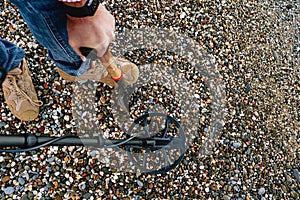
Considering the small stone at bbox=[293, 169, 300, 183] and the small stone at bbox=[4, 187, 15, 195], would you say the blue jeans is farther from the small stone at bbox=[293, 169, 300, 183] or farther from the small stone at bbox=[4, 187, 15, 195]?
the small stone at bbox=[293, 169, 300, 183]

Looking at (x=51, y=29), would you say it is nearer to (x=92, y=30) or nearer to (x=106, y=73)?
(x=92, y=30)

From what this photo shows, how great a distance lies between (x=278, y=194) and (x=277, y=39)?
1194 mm

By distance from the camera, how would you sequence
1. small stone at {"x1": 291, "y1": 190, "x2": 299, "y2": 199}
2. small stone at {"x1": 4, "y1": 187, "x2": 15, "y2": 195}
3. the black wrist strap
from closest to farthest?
the black wrist strap
small stone at {"x1": 4, "y1": 187, "x2": 15, "y2": 195}
small stone at {"x1": 291, "y1": 190, "x2": 299, "y2": 199}

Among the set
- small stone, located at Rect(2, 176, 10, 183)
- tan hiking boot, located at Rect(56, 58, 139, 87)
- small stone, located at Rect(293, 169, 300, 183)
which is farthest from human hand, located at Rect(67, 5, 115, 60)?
small stone, located at Rect(293, 169, 300, 183)

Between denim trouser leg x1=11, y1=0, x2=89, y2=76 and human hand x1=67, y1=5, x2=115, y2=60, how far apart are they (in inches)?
1.9

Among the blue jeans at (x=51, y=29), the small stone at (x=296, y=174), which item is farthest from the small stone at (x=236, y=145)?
the blue jeans at (x=51, y=29)

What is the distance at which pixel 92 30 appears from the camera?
1028 millimetres

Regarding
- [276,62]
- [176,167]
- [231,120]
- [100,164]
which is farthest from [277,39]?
[100,164]

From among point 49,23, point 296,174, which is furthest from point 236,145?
point 49,23

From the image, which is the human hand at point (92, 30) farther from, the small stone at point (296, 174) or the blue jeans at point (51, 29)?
the small stone at point (296, 174)

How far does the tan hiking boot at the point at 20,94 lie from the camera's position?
5.72 ft

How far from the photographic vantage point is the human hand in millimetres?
1017

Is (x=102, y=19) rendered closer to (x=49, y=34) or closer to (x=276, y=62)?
(x=49, y=34)

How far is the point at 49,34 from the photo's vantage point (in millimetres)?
1182
